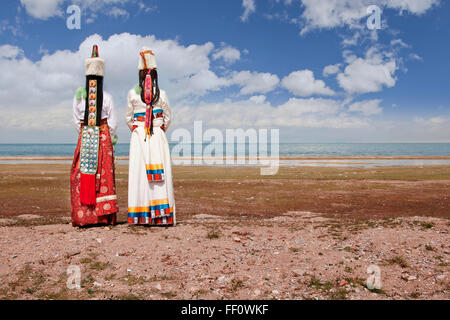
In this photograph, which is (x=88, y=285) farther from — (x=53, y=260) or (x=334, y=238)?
(x=334, y=238)

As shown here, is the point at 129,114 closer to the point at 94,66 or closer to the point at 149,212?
→ the point at 94,66

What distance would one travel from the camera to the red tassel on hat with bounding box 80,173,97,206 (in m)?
8.09

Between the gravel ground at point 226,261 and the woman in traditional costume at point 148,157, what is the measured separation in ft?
1.42

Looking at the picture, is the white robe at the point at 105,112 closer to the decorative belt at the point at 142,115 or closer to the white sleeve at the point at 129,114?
the white sleeve at the point at 129,114

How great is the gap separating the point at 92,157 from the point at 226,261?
4.48 meters

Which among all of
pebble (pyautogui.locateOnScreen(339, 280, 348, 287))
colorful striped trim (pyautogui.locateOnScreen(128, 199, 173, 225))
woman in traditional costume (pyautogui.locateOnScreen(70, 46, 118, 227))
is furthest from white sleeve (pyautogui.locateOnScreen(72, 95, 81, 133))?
pebble (pyautogui.locateOnScreen(339, 280, 348, 287))

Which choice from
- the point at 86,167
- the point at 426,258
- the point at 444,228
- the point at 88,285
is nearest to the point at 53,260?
the point at 88,285

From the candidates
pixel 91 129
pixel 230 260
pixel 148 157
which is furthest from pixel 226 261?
pixel 91 129

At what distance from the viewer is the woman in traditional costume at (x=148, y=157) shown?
8422 mm

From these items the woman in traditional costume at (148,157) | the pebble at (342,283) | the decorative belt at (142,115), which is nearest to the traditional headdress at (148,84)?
the woman in traditional costume at (148,157)

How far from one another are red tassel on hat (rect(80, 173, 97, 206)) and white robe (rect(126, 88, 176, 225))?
0.92 metres

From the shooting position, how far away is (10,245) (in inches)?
275

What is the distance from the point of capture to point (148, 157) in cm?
844

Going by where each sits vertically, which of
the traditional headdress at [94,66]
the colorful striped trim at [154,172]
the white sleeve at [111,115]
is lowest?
the colorful striped trim at [154,172]
